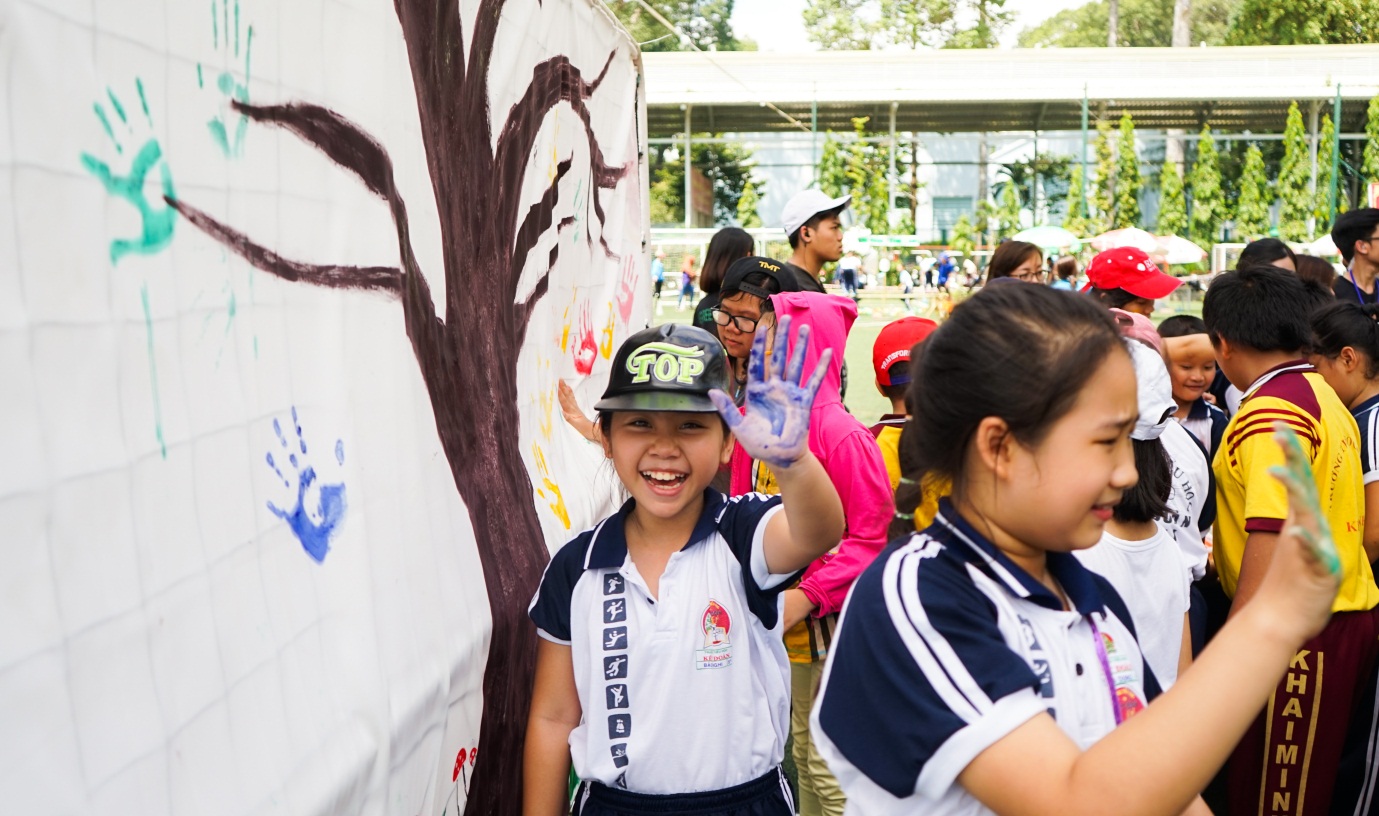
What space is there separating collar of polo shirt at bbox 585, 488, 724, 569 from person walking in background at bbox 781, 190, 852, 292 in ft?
9.15

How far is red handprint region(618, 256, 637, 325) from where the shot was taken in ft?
16.2

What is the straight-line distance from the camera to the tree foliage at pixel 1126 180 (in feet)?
112

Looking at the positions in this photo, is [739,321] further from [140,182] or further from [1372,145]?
Answer: [1372,145]

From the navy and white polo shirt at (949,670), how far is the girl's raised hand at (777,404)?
1.03ft

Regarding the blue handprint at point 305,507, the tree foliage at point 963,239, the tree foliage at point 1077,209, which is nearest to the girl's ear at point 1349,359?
the blue handprint at point 305,507

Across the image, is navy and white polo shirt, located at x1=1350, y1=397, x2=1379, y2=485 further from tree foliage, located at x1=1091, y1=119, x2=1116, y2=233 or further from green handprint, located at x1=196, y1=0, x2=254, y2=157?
tree foliage, located at x1=1091, y1=119, x2=1116, y2=233

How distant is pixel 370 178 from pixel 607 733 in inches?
43.9

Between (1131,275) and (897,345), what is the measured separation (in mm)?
1955

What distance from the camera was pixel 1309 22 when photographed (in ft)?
149

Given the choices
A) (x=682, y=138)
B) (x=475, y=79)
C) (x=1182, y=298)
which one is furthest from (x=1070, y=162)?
(x=475, y=79)

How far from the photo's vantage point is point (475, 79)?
9.67ft

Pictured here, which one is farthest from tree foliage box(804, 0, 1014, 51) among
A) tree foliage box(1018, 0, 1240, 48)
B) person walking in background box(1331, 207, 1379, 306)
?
person walking in background box(1331, 207, 1379, 306)

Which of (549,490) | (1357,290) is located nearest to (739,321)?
(549,490)

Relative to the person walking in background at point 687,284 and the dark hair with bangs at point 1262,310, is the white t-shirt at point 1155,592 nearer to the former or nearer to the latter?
the dark hair with bangs at point 1262,310
